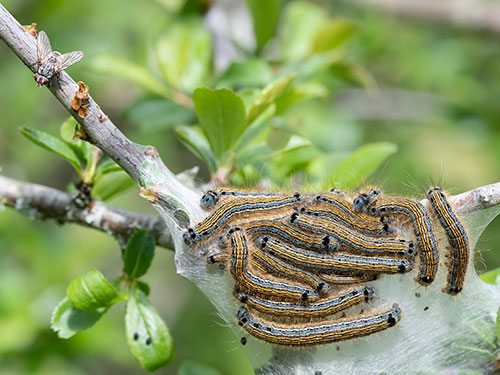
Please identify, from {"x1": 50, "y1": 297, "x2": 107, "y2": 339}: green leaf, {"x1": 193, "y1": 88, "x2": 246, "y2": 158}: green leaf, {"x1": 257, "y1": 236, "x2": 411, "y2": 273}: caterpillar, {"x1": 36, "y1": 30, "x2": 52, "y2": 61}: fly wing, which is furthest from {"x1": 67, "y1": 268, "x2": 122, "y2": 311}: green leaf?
{"x1": 36, "y1": 30, "x2": 52, "y2": 61}: fly wing

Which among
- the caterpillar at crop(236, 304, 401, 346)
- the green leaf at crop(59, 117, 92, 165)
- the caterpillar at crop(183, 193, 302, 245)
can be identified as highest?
the green leaf at crop(59, 117, 92, 165)

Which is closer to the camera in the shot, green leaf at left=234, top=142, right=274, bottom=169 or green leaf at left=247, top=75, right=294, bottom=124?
green leaf at left=247, top=75, right=294, bottom=124

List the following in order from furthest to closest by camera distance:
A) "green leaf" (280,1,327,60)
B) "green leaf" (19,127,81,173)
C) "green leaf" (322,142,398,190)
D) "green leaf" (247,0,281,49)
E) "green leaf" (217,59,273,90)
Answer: "green leaf" (280,1,327,60) → "green leaf" (247,0,281,49) → "green leaf" (217,59,273,90) → "green leaf" (322,142,398,190) → "green leaf" (19,127,81,173)

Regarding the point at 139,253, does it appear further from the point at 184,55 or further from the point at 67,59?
the point at 184,55

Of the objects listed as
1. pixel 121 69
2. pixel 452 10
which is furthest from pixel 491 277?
pixel 452 10

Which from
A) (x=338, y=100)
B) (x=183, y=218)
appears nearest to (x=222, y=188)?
(x=183, y=218)

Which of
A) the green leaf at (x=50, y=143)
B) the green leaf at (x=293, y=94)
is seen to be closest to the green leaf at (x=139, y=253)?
the green leaf at (x=50, y=143)

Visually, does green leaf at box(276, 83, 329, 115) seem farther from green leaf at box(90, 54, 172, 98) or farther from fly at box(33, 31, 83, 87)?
fly at box(33, 31, 83, 87)
